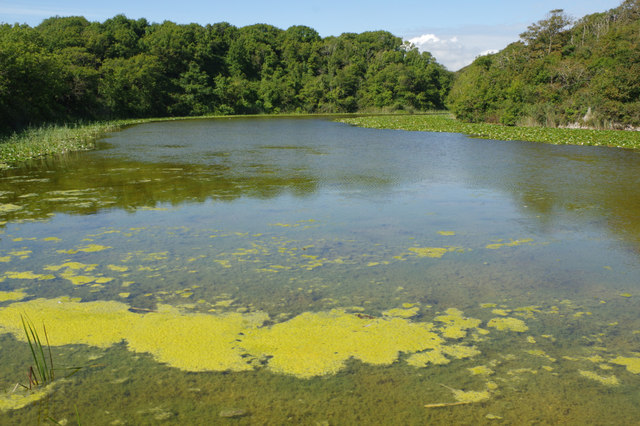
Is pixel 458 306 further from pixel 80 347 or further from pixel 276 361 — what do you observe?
pixel 80 347

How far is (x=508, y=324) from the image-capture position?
128 inches

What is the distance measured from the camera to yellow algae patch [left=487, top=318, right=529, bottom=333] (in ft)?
10.5

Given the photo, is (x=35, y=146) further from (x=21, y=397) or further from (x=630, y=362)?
(x=630, y=362)

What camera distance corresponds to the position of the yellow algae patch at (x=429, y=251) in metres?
4.67

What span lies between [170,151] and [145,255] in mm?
10908

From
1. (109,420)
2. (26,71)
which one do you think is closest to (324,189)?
(109,420)

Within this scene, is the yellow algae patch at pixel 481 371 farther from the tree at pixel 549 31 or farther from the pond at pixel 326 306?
the tree at pixel 549 31

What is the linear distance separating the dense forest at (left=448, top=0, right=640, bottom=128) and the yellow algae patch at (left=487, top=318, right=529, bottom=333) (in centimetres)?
2082

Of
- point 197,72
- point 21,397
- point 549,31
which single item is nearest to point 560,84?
point 549,31

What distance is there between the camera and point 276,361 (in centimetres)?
285

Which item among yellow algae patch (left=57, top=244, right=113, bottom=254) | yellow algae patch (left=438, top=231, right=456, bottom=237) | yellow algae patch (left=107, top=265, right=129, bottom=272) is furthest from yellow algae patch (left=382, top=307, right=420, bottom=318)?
yellow algae patch (left=57, top=244, right=113, bottom=254)

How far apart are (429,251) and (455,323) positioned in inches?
61.6

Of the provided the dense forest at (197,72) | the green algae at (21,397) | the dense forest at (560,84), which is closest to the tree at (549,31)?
the dense forest at (560,84)

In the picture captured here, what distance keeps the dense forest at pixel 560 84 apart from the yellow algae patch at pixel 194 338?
2196cm
